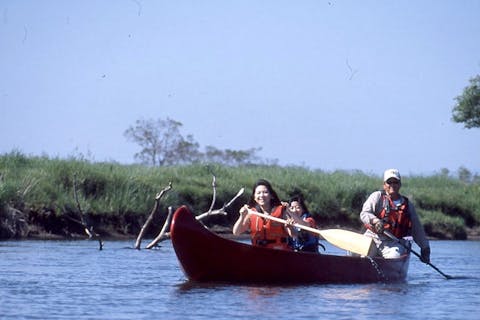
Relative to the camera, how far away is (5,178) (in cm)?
2338

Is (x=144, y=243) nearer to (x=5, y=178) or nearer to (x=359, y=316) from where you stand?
(x=5, y=178)

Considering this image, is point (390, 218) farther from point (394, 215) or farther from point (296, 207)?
point (296, 207)

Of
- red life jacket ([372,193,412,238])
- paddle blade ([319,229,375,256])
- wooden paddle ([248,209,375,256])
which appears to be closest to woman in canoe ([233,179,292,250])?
wooden paddle ([248,209,375,256])

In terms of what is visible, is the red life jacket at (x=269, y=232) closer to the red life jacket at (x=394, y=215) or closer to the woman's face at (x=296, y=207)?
the woman's face at (x=296, y=207)

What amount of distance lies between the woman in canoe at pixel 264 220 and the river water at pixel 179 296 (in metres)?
0.62

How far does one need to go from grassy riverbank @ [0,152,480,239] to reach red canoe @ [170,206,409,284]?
29.1 ft

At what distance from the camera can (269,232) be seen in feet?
44.7

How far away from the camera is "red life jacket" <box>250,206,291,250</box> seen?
13.4 meters

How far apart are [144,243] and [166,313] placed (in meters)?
11.1

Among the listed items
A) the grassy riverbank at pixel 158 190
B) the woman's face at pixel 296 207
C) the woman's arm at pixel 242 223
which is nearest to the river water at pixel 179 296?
the woman's arm at pixel 242 223

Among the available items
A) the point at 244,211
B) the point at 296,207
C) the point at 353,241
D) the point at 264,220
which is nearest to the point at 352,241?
the point at 353,241

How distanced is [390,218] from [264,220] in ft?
5.10

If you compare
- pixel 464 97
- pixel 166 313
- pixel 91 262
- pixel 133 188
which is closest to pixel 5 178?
pixel 133 188

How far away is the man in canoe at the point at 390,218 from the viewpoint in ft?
45.7
